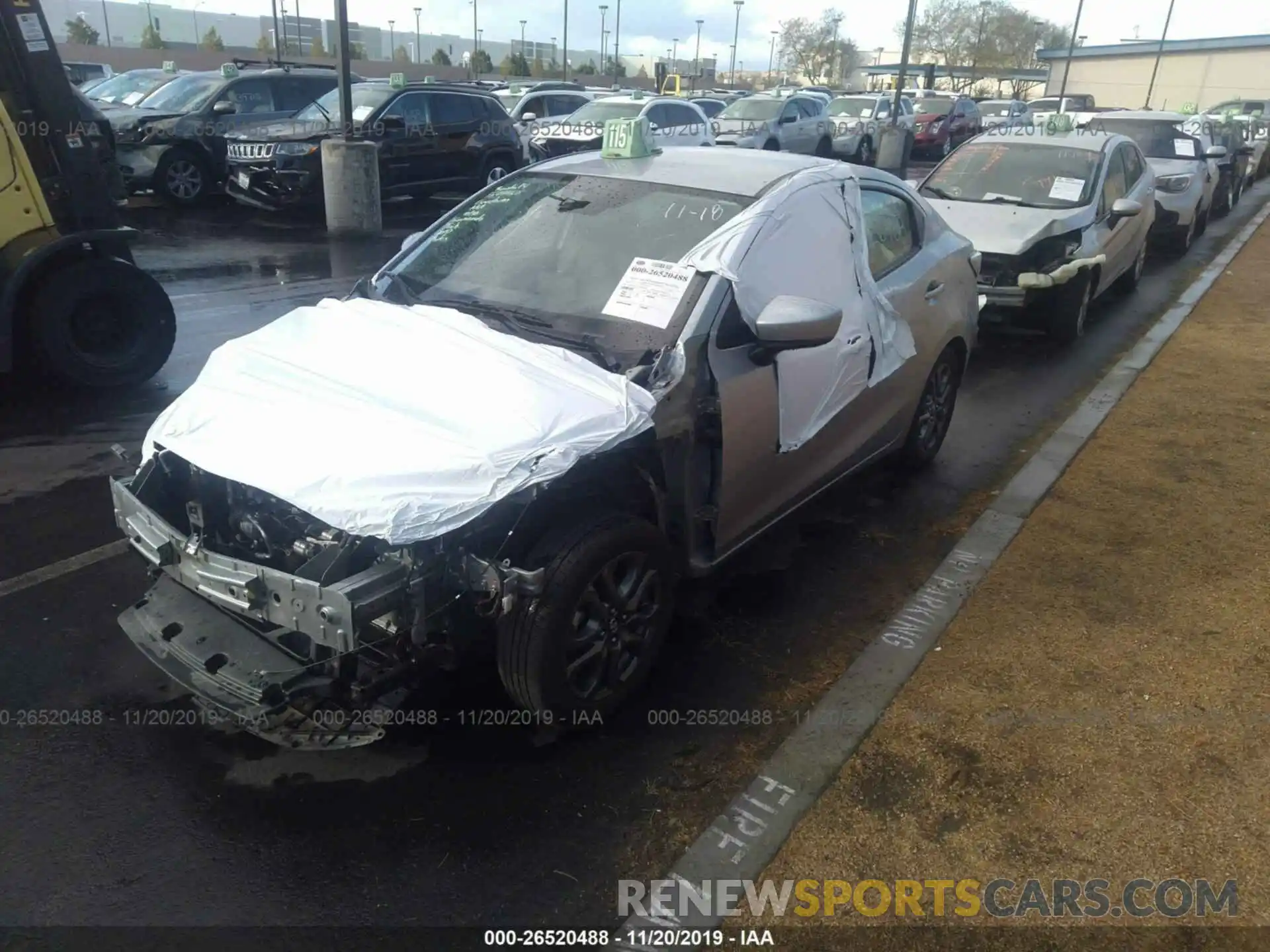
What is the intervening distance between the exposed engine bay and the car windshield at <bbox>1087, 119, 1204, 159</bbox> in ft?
45.2

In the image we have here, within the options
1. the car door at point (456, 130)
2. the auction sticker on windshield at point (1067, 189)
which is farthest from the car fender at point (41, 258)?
the car door at point (456, 130)

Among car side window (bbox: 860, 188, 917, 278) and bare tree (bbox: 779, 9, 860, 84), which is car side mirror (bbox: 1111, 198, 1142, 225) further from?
bare tree (bbox: 779, 9, 860, 84)

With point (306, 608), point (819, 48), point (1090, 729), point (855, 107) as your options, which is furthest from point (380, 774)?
point (819, 48)

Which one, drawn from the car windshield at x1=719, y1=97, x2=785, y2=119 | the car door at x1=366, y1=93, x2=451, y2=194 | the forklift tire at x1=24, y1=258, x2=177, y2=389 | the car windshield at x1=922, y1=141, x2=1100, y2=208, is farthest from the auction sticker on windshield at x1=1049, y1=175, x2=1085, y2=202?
the car windshield at x1=719, y1=97, x2=785, y2=119

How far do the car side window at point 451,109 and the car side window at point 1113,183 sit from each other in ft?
31.6

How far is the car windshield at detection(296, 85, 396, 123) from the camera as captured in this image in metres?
13.9

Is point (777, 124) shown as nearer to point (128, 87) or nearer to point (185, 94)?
point (185, 94)

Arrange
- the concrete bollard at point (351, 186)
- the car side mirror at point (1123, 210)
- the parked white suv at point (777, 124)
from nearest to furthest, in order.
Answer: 1. the car side mirror at point (1123, 210)
2. the concrete bollard at point (351, 186)
3. the parked white suv at point (777, 124)

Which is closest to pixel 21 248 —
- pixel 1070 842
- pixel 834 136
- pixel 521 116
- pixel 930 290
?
pixel 930 290

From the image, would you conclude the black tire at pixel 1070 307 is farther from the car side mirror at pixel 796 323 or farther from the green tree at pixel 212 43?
the green tree at pixel 212 43

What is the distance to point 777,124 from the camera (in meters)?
21.1

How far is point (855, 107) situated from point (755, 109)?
18.2 ft

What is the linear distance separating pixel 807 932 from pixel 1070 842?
91 cm

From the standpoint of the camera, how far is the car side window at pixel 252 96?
14.2 meters
